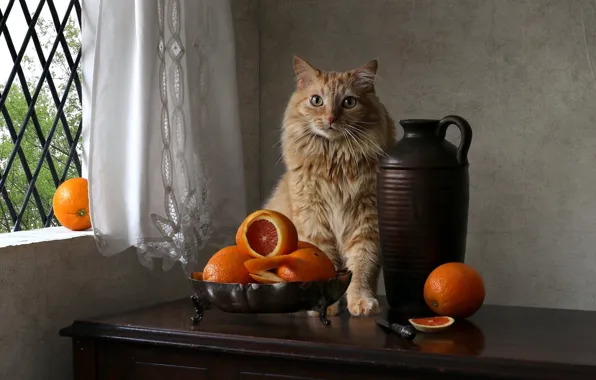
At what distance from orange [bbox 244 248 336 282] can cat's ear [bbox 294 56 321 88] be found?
0.49 meters

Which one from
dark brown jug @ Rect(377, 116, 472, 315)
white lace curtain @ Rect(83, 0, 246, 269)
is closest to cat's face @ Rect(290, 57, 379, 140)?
dark brown jug @ Rect(377, 116, 472, 315)

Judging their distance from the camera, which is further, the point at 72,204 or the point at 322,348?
the point at 72,204

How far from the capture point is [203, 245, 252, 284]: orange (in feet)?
4.86

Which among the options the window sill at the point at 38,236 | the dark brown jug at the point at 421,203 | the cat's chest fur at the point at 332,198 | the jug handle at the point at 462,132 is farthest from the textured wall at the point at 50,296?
A: the jug handle at the point at 462,132

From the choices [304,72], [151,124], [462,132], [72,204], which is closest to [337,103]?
[304,72]

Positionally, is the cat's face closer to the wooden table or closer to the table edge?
the wooden table

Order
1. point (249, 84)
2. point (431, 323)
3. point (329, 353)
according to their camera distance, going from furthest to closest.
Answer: point (249, 84) → point (431, 323) → point (329, 353)

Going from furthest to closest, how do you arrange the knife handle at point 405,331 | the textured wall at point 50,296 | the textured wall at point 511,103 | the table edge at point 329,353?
the textured wall at point 511,103, the textured wall at point 50,296, the knife handle at point 405,331, the table edge at point 329,353

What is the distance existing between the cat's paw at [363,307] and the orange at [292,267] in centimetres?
16

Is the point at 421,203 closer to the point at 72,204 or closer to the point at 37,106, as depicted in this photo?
the point at 72,204

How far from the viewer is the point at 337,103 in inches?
68.6

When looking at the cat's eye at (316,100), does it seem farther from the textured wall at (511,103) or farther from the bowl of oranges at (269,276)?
the textured wall at (511,103)

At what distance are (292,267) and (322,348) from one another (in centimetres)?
18

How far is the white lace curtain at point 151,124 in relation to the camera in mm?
1715
